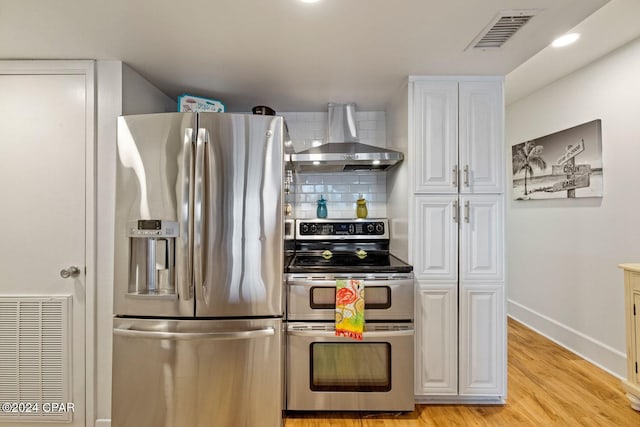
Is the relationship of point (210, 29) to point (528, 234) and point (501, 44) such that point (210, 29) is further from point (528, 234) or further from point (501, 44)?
point (528, 234)

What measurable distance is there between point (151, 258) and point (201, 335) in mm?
515

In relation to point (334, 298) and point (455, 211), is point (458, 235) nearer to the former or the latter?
point (455, 211)

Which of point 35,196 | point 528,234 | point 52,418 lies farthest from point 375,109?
point 52,418

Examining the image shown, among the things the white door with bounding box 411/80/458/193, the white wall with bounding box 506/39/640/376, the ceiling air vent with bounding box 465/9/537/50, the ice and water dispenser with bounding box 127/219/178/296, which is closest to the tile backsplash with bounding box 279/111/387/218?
the white door with bounding box 411/80/458/193

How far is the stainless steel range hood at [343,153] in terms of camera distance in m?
2.48

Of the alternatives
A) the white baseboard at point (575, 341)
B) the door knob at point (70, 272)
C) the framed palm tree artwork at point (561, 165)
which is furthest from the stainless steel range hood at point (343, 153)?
the white baseboard at point (575, 341)

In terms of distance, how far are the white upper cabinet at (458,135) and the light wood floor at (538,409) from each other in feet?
4.79

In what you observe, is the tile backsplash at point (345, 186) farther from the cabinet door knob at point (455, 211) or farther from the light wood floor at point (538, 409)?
the light wood floor at point (538, 409)

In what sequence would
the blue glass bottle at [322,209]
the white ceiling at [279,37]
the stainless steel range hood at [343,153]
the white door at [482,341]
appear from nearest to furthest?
1. the white ceiling at [279,37]
2. the white door at [482,341]
3. the stainless steel range hood at [343,153]
4. the blue glass bottle at [322,209]

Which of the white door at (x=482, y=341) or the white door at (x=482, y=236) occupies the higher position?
the white door at (x=482, y=236)

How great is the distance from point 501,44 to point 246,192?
164 cm

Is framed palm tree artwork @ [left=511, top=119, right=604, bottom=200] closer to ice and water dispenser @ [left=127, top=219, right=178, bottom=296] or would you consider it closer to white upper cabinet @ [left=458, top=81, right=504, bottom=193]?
white upper cabinet @ [left=458, top=81, right=504, bottom=193]

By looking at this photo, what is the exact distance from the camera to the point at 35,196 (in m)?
2.01

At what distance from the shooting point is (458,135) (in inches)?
89.7
